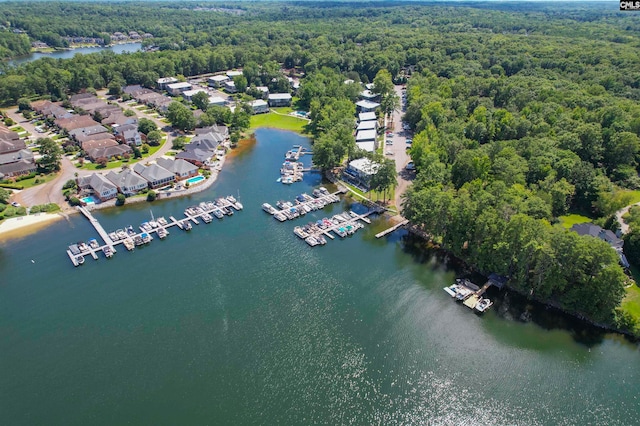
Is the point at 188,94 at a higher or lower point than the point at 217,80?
lower

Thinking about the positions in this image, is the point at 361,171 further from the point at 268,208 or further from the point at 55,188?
the point at 55,188

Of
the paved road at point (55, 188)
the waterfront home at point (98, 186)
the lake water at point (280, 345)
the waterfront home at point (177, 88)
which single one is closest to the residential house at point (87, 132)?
the paved road at point (55, 188)

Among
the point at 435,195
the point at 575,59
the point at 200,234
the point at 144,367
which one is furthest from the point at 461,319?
the point at 575,59

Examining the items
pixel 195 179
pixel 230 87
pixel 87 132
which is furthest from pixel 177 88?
pixel 195 179

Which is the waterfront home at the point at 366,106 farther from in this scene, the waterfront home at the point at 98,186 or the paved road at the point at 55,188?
the waterfront home at the point at 98,186

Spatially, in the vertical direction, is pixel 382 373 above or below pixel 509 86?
below

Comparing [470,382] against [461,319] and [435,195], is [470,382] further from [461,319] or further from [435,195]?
[435,195]
